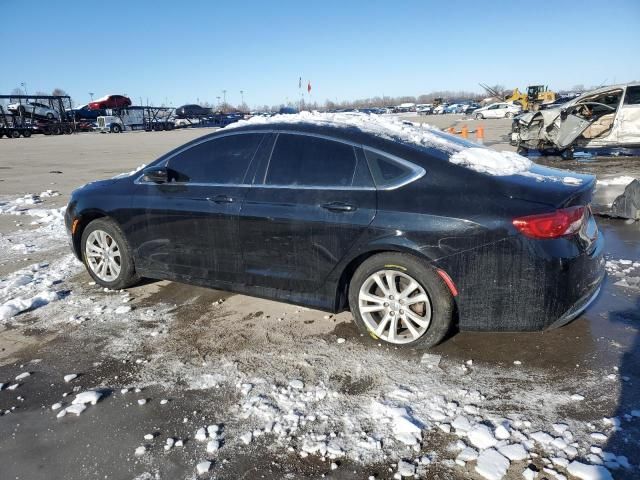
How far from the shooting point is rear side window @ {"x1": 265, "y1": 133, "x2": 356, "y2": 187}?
372cm

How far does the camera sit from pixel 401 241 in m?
3.41

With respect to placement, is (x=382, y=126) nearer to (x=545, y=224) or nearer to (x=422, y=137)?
(x=422, y=137)

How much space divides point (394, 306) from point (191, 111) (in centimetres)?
6389

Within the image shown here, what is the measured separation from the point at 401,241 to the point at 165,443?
1906mm

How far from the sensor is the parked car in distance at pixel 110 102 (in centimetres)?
5953

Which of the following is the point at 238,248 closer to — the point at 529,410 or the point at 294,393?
the point at 294,393

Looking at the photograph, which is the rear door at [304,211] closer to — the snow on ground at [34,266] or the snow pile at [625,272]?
the snow on ground at [34,266]

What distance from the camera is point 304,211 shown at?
3766mm

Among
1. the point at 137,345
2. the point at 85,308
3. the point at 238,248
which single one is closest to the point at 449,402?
the point at 238,248

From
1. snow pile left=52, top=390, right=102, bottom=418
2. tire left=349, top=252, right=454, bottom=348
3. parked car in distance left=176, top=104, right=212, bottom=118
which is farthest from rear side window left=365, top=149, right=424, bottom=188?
parked car in distance left=176, top=104, right=212, bottom=118

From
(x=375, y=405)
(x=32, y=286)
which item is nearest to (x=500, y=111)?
(x=32, y=286)

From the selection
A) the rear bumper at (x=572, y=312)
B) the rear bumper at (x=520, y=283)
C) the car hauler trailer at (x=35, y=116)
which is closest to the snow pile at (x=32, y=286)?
the rear bumper at (x=520, y=283)

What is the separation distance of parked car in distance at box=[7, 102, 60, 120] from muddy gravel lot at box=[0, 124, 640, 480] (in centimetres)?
4632

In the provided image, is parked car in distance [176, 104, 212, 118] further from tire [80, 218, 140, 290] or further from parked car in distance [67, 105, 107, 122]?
tire [80, 218, 140, 290]
